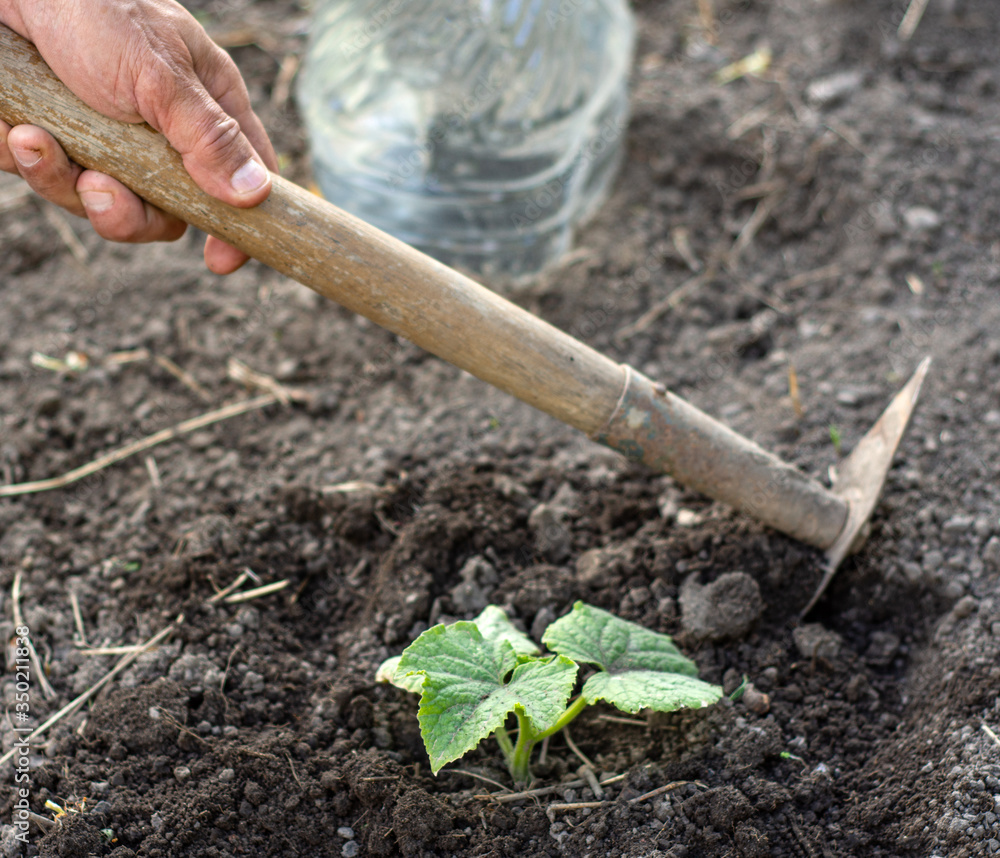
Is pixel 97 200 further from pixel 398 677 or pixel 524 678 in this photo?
pixel 524 678

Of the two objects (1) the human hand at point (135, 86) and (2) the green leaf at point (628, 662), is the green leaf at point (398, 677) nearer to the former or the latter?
(2) the green leaf at point (628, 662)

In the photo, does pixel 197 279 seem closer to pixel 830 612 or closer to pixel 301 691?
pixel 301 691

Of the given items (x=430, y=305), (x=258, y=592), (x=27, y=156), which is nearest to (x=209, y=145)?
(x=27, y=156)

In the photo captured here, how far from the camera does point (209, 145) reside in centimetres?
168

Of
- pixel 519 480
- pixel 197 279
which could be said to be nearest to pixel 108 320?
pixel 197 279

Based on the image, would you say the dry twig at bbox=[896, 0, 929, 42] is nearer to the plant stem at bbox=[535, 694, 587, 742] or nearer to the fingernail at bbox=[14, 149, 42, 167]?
the plant stem at bbox=[535, 694, 587, 742]

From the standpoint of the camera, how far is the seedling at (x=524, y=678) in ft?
5.38

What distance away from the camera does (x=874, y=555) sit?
7.47 feet

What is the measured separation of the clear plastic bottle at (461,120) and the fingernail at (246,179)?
4.89 ft

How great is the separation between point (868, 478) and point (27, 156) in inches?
83.0

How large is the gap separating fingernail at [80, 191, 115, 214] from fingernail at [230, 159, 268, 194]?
424 mm

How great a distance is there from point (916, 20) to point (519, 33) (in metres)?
2.02

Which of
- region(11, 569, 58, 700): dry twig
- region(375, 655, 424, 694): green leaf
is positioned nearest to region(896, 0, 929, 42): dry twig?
region(375, 655, 424, 694): green leaf

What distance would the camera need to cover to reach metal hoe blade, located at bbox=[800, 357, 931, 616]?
7.27 feet
